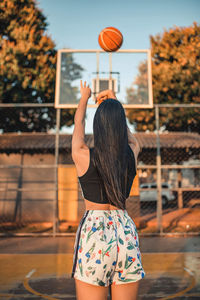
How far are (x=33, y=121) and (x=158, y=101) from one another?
6878mm

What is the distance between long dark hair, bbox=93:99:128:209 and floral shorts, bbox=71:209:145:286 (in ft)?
0.38

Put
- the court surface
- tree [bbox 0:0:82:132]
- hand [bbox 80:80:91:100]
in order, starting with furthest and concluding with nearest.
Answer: tree [bbox 0:0:82:132] → the court surface → hand [bbox 80:80:91:100]

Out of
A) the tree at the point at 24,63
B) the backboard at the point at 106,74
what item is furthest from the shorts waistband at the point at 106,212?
the tree at the point at 24,63

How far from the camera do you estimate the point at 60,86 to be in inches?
297

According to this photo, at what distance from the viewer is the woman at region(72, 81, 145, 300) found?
54.9 inches

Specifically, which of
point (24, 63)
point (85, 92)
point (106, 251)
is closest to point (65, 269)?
point (106, 251)

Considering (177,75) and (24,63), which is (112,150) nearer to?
(24,63)

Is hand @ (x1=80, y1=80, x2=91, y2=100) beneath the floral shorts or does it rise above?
above

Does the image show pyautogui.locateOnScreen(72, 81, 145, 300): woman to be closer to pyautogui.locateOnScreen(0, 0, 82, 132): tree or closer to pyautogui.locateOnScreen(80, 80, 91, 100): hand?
pyautogui.locateOnScreen(80, 80, 91, 100): hand

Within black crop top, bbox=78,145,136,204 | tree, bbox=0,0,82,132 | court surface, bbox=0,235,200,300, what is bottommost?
court surface, bbox=0,235,200,300

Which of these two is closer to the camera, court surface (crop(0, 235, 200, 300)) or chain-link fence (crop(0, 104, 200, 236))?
court surface (crop(0, 235, 200, 300))

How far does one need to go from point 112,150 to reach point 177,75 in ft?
45.0

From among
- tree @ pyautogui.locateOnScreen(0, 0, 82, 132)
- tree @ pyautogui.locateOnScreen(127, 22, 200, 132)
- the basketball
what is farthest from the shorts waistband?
tree @ pyautogui.locateOnScreen(127, 22, 200, 132)

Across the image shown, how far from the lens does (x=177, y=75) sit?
14000 millimetres
